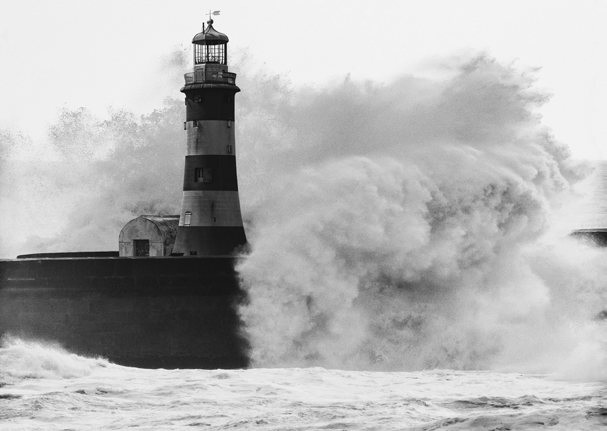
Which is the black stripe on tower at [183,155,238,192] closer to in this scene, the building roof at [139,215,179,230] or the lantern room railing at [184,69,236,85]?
the building roof at [139,215,179,230]

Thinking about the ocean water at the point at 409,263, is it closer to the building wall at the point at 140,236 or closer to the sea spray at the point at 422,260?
the sea spray at the point at 422,260

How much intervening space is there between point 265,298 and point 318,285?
91 cm

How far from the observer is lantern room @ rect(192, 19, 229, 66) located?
90.3 feet

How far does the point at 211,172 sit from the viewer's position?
27047mm

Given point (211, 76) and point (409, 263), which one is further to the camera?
point (211, 76)

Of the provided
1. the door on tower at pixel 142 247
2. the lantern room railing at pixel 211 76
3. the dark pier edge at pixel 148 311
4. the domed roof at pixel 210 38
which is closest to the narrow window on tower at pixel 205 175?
the lantern room railing at pixel 211 76

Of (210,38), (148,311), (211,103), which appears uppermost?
(210,38)

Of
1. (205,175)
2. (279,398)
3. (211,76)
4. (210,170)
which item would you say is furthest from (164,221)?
(279,398)

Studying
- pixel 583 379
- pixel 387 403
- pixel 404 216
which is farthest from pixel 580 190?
pixel 387 403

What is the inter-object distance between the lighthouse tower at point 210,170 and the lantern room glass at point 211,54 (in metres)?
0.23

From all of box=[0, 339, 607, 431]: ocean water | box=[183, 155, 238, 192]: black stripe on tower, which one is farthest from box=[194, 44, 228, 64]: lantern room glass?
box=[0, 339, 607, 431]: ocean water

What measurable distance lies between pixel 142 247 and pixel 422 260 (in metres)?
5.28

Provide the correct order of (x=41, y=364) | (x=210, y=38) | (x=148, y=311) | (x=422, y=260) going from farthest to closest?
(x=210, y=38), (x=422, y=260), (x=148, y=311), (x=41, y=364)

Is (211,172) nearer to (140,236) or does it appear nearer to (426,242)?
(140,236)
